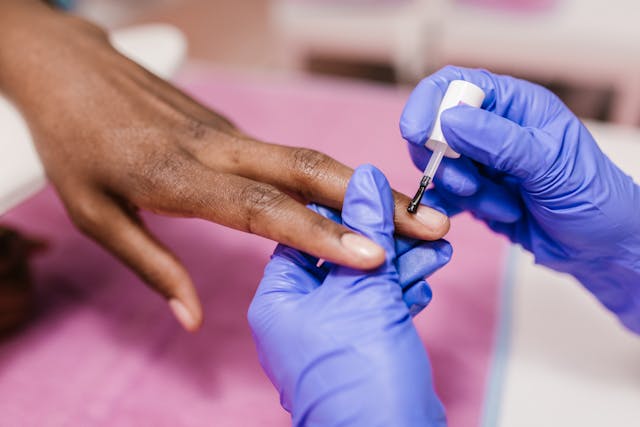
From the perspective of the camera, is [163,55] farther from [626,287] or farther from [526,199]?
[626,287]

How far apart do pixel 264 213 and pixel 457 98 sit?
266mm

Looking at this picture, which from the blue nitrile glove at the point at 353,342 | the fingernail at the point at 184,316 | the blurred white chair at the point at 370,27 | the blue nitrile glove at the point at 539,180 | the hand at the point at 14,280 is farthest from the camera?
the blurred white chair at the point at 370,27

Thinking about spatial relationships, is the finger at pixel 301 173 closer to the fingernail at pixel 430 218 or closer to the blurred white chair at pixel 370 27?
the fingernail at pixel 430 218

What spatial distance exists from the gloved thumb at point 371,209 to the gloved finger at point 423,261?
36 mm

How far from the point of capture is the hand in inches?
33.8

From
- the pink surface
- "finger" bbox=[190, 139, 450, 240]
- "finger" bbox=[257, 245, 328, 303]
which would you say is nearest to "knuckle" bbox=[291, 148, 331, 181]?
"finger" bbox=[190, 139, 450, 240]

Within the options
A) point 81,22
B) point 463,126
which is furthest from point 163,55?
point 463,126

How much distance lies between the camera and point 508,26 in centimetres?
188

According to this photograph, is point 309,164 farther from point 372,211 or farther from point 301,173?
point 372,211

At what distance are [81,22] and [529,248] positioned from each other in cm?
81

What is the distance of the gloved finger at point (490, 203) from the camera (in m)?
0.73

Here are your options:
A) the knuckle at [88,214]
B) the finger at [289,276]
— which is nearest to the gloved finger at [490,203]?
the finger at [289,276]

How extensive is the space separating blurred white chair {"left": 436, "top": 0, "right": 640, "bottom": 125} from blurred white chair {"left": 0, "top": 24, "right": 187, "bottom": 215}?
1281 mm

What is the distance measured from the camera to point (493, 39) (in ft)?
6.30
